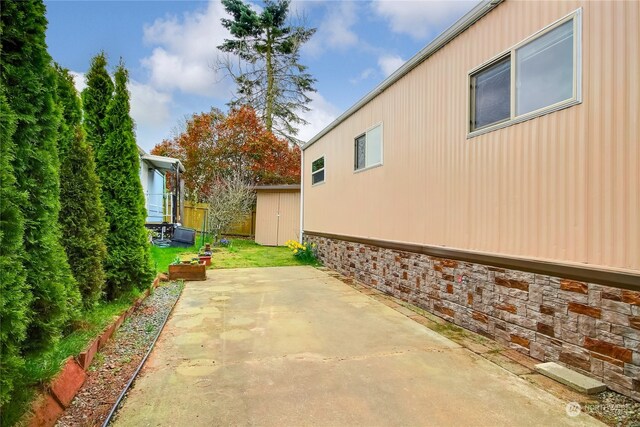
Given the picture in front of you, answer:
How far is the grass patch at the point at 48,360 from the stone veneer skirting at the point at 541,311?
3750 mm

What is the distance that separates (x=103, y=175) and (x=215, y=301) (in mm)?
2327

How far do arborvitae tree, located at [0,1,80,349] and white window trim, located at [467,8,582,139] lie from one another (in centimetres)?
384

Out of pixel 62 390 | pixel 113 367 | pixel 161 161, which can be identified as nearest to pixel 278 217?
pixel 161 161

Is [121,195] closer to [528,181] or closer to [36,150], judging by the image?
[36,150]

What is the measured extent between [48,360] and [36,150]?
1.43 metres

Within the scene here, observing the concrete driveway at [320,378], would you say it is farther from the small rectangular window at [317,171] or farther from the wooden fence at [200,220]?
the wooden fence at [200,220]

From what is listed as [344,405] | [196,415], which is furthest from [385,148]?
[196,415]

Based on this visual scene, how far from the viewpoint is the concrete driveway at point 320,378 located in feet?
7.69

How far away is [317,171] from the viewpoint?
1067 cm

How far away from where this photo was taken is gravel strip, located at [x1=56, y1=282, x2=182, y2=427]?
2336mm

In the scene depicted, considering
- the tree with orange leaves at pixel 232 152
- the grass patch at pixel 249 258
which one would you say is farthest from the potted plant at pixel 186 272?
the tree with orange leaves at pixel 232 152

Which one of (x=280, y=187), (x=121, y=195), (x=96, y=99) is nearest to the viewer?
(x=96, y=99)

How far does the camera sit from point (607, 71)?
2.74 m

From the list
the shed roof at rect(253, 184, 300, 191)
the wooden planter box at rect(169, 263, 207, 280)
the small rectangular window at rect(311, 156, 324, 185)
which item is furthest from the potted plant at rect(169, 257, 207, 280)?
the shed roof at rect(253, 184, 300, 191)
